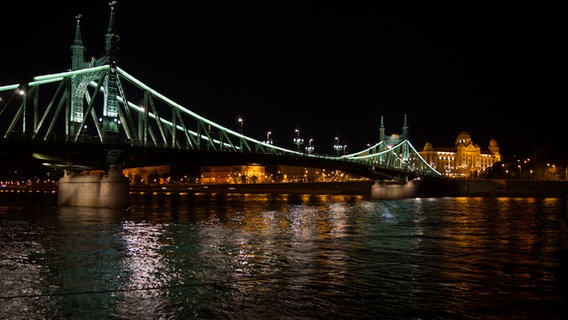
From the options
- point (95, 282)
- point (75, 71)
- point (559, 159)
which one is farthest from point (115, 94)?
point (559, 159)

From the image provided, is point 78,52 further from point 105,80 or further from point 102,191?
point 102,191

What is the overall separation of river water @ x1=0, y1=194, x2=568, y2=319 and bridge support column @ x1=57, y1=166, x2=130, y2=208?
63.6ft

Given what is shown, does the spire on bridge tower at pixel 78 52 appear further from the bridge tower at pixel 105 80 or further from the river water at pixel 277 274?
the river water at pixel 277 274

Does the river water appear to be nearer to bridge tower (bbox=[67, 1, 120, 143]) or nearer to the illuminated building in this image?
bridge tower (bbox=[67, 1, 120, 143])

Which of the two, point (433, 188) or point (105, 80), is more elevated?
point (105, 80)

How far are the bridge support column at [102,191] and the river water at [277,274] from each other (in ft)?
63.6

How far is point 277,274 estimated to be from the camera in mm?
16266

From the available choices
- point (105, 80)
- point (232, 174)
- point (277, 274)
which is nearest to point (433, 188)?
point (232, 174)

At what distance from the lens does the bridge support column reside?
48.9m

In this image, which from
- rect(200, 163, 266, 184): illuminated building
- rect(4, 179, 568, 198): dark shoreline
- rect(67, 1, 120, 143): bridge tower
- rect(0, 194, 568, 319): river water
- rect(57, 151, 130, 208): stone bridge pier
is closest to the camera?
rect(0, 194, 568, 319): river water

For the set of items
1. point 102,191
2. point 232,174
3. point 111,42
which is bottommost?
point 102,191

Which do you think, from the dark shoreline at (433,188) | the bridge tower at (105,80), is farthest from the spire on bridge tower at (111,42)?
the dark shoreline at (433,188)

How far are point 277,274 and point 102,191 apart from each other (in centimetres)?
3602

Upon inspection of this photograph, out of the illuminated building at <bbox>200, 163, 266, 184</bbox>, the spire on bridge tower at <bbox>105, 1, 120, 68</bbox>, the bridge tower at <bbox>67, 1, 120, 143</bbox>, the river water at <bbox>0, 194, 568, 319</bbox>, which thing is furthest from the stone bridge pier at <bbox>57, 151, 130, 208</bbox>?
the illuminated building at <bbox>200, 163, 266, 184</bbox>
